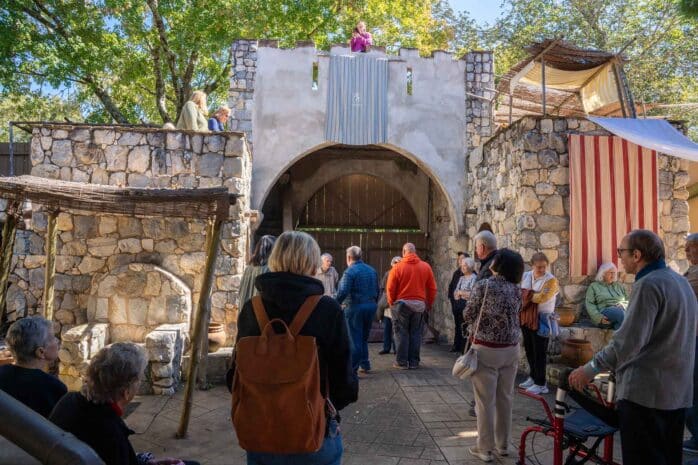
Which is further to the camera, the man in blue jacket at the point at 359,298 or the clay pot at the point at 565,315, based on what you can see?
the man in blue jacket at the point at 359,298

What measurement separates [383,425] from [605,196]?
4162 mm

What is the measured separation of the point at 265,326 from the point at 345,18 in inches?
561

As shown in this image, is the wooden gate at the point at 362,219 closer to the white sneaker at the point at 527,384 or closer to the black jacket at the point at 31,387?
the white sneaker at the point at 527,384

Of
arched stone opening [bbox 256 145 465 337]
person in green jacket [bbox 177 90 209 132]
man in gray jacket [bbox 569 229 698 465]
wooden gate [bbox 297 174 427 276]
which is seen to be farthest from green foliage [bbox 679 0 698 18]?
wooden gate [bbox 297 174 427 276]

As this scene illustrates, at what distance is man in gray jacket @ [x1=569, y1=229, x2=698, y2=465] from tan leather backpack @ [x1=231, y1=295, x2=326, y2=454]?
151 centimetres

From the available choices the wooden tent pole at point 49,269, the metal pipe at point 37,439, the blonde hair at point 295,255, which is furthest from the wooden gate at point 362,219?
the metal pipe at point 37,439

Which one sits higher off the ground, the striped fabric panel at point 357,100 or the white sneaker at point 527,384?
the striped fabric panel at point 357,100

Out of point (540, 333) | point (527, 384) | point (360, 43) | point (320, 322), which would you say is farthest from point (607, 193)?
point (320, 322)

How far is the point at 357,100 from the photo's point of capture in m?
→ 8.73

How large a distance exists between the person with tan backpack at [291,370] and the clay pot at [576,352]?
4.17m

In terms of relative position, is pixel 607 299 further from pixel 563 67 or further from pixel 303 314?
pixel 303 314

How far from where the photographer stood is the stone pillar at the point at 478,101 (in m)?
8.97

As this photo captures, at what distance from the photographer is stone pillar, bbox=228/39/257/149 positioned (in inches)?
338

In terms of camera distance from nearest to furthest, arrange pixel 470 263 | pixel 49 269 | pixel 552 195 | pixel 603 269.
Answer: pixel 49 269, pixel 603 269, pixel 552 195, pixel 470 263
